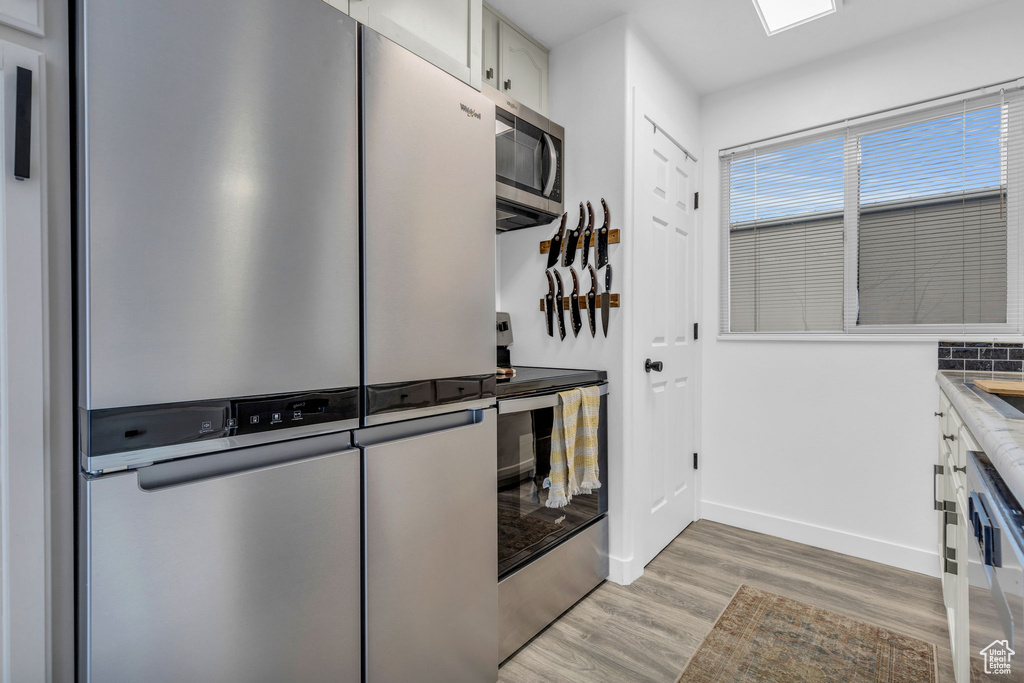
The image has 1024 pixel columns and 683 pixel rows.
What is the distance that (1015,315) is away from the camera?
209 cm

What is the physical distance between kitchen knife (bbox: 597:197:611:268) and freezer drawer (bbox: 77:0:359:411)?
4.42 feet

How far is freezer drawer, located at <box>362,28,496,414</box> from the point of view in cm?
117

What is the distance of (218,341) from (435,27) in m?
1.05

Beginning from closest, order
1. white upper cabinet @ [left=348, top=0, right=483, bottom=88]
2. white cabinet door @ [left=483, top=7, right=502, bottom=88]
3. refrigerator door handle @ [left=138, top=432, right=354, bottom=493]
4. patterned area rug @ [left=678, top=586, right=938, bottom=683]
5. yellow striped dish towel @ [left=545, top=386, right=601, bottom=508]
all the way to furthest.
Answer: refrigerator door handle @ [left=138, top=432, right=354, bottom=493] → white upper cabinet @ [left=348, top=0, right=483, bottom=88] → patterned area rug @ [left=678, top=586, right=938, bottom=683] → yellow striped dish towel @ [left=545, top=386, right=601, bottom=508] → white cabinet door @ [left=483, top=7, right=502, bottom=88]

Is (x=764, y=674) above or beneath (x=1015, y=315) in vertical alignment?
beneath

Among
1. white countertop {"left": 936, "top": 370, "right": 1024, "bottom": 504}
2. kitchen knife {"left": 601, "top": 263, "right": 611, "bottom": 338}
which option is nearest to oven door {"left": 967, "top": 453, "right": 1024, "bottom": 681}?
white countertop {"left": 936, "top": 370, "right": 1024, "bottom": 504}

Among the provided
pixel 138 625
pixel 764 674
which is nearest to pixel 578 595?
pixel 764 674

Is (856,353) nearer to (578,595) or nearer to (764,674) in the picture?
(764,674)

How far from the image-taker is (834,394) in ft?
8.21

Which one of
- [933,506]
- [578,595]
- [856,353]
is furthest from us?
[856,353]

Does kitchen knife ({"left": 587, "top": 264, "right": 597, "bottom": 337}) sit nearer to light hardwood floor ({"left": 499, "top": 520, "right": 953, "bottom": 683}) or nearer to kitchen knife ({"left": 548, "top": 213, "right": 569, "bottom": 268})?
kitchen knife ({"left": 548, "top": 213, "right": 569, "bottom": 268})

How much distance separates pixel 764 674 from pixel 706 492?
54.5 inches

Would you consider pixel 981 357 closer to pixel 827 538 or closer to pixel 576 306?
pixel 827 538

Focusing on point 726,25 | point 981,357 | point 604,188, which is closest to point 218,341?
point 604,188
